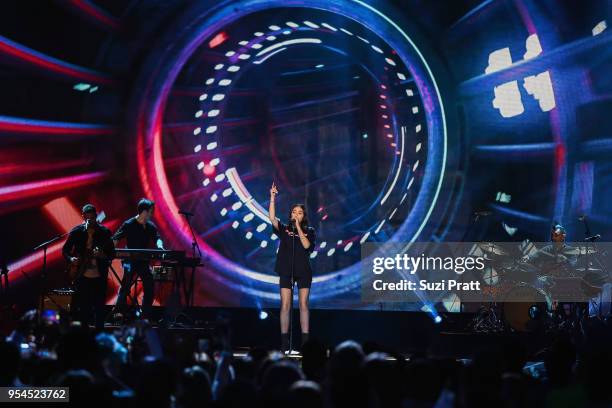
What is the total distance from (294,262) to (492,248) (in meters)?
2.82

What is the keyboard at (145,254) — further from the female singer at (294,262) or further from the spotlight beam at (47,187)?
the spotlight beam at (47,187)

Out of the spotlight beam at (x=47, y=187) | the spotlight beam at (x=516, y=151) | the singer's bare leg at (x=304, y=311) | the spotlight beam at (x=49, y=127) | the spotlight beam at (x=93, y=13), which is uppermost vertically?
the spotlight beam at (x=93, y=13)

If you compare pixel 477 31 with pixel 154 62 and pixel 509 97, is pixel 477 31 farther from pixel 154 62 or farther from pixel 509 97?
pixel 154 62

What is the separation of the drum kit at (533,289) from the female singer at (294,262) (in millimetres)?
2312

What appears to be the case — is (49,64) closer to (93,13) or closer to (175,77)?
(93,13)

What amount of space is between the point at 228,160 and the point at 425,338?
3.37 meters

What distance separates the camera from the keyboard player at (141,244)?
9.28 meters

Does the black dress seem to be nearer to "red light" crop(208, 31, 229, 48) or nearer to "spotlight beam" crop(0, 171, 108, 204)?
"red light" crop(208, 31, 229, 48)


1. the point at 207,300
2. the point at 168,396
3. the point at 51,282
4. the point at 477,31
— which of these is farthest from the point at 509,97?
the point at 168,396

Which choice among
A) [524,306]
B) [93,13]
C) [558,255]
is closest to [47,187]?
[93,13]

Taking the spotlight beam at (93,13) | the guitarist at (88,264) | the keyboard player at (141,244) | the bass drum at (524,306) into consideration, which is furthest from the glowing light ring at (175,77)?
the guitarist at (88,264)

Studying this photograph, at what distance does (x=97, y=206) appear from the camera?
34.7 ft

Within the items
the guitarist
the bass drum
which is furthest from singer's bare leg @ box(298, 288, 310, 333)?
the bass drum

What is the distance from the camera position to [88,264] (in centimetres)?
802
